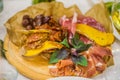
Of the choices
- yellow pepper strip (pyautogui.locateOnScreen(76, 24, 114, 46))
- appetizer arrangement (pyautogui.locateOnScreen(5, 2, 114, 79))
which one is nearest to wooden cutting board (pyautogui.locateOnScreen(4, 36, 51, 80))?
appetizer arrangement (pyautogui.locateOnScreen(5, 2, 114, 79))

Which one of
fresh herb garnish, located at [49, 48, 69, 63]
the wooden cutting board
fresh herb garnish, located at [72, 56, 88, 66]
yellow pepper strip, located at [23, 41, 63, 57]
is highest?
yellow pepper strip, located at [23, 41, 63, 57]

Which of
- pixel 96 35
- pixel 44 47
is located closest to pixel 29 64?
pixel 44 47

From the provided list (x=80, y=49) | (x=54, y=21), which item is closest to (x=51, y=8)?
(x=54, y=21)

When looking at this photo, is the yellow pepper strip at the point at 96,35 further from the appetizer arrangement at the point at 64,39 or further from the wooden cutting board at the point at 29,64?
the wooden cutting board at the point at 29,64

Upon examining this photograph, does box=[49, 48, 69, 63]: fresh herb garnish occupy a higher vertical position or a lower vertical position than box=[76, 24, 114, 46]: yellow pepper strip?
lower

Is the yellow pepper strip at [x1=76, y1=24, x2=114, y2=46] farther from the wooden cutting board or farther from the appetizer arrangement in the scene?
the wooden cutting board

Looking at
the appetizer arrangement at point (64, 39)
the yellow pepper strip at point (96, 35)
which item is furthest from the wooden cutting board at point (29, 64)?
the yellow pepper strip at point (96, 35)
